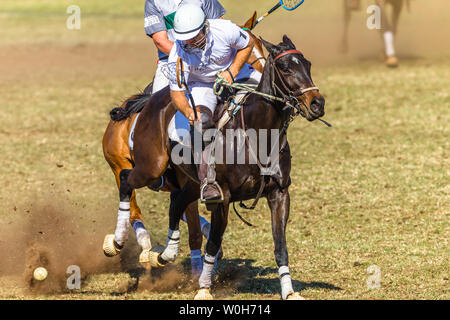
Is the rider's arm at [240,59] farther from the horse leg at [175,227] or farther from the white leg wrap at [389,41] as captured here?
the white leg wrap at [389,41]

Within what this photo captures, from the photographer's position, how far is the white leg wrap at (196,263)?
988 cm

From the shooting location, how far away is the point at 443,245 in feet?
34.7

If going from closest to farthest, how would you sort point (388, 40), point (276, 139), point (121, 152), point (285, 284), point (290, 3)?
point (285, 284) < point (276, 139) < point (290, 3) < point (121, 152) < point (388, 40)

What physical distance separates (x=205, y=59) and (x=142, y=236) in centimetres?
261

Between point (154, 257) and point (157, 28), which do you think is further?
point (157, 28)

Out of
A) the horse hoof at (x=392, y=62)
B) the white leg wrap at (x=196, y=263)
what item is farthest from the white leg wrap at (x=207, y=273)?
the horse hoof at (x=392, y=62)

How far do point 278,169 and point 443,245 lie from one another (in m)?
3.21

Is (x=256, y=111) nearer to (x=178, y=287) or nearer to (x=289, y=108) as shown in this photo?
(x=289, y=108)

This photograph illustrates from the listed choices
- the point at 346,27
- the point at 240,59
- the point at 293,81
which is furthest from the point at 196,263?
the point at 346,27

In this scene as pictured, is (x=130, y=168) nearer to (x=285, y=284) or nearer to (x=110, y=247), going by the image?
(x=110, y=247)

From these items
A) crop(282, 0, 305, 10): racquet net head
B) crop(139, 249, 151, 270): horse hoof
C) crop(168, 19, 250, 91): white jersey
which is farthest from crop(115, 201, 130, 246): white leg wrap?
crop(282, 0, 305, 10): racquet net head

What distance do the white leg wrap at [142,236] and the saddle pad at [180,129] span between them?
1647 mm

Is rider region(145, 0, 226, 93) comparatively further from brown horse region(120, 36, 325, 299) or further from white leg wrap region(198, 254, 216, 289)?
white leg wrap region(198, 254, 216, 289)

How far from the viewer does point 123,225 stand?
980cm
